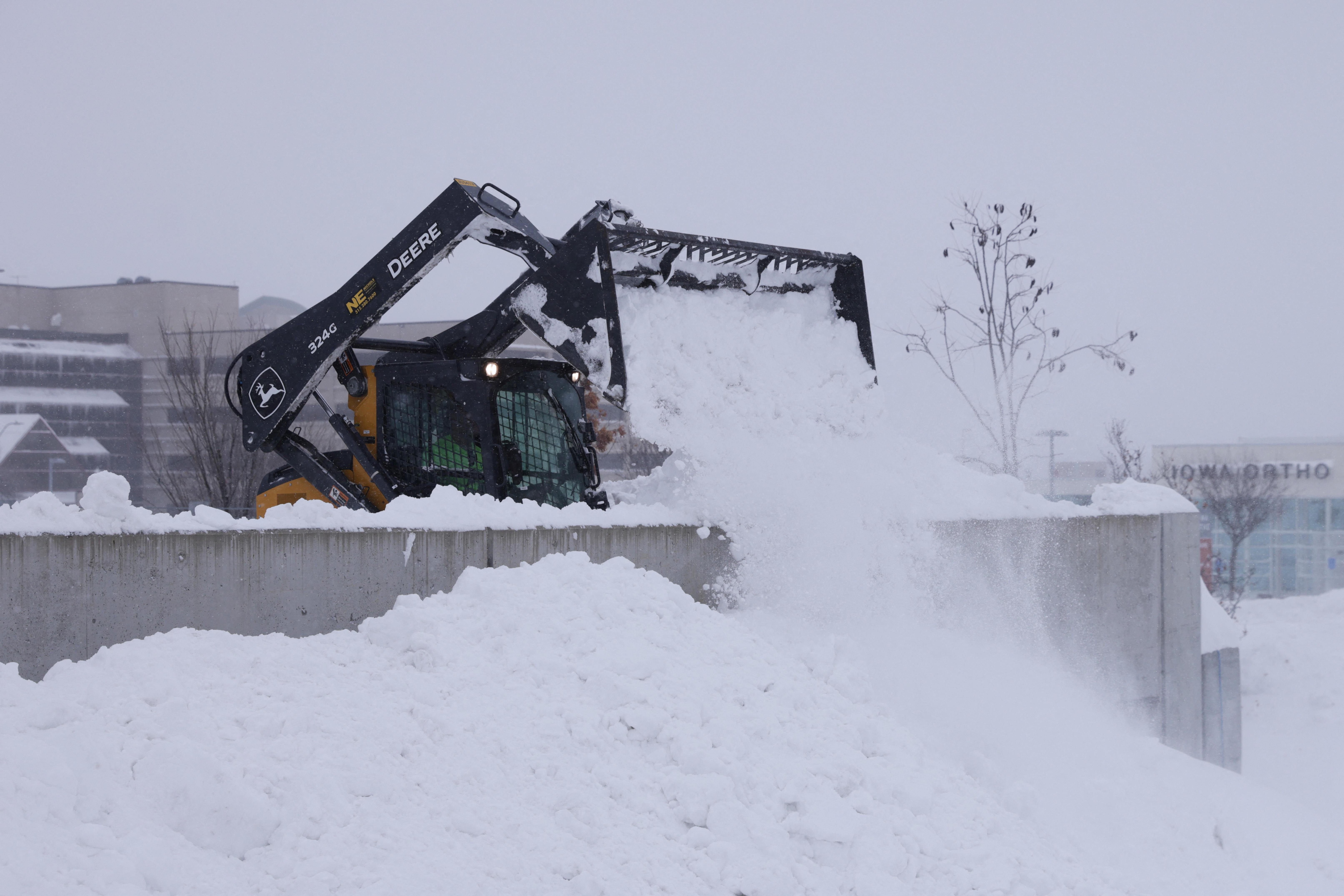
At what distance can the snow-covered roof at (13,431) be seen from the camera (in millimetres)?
51344

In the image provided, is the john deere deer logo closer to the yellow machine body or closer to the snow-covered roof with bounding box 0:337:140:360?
the yellow machine body

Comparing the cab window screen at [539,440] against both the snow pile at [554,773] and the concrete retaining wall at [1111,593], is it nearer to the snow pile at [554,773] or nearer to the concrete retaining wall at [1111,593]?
the snow pile at [554,773]

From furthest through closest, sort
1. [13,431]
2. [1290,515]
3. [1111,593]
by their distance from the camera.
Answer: [13,431]
[1290,515]
[1111,593]

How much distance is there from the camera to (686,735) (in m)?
4.57

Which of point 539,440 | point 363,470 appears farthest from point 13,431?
point 539,440

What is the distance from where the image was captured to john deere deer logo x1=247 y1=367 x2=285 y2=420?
7883 millimetres

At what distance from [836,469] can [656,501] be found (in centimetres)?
121

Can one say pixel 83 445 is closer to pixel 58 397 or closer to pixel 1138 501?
pixel 58 397

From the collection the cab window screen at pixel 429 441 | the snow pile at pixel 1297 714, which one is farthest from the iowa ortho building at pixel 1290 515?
the cab window screen at pixel 429 441

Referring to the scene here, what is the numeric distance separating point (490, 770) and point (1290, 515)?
116ft

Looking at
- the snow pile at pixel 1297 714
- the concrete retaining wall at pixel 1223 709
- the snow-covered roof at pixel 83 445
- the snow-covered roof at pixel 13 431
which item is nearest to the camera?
the concrete retaining wall at pixel 1223 709

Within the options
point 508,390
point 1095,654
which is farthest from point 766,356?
point 1095,654

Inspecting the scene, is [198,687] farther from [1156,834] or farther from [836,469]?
[1156,834]

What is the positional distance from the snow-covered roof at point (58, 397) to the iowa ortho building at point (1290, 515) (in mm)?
49352
